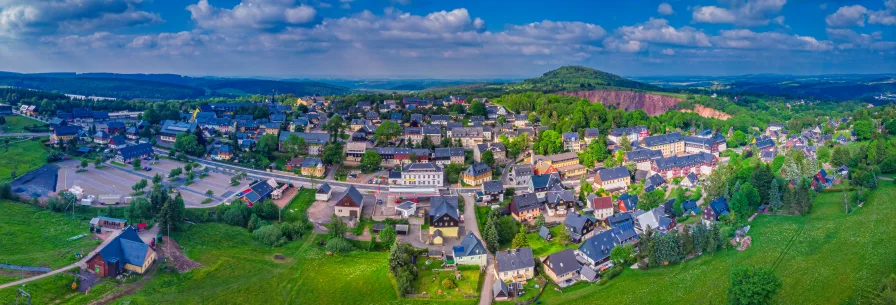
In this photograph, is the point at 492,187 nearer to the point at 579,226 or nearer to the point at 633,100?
the point at 579,226

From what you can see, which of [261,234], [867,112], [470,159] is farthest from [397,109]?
[867,112]

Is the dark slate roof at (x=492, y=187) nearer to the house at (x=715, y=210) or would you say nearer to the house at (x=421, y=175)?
the house at (x=421, y=175)

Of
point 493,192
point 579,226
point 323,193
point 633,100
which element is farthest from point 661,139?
point 633,100

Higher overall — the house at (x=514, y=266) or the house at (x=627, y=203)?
the house at (x=627, y=203)

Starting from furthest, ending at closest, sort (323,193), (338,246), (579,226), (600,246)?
(323,193), (579,226), (338,246), (600,246)

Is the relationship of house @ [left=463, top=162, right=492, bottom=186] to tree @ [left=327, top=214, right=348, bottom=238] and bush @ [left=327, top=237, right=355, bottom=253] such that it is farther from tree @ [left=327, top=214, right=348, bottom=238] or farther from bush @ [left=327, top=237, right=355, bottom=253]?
bush @ [left=327, top=237, right=355, bottom=253]

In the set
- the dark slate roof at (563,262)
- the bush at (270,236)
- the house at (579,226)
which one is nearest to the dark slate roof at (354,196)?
the bush at (270,236)
